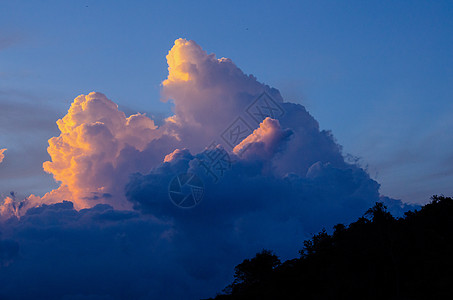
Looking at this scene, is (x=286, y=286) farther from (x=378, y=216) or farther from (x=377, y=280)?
(x=378, y=216)

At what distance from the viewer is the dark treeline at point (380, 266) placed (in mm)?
88438

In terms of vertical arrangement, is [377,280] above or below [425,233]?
below

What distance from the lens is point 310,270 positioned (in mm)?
135125

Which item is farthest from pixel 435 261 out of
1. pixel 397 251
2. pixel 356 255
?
pixel 356 255

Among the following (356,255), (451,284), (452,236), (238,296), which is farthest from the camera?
(238,296)

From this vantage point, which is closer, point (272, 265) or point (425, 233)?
point (425, 233)

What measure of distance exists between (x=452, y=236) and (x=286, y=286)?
42.0 meters

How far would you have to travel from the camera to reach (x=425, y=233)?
4589 inches

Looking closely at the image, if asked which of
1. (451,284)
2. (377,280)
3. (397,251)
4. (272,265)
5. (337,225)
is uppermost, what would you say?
(337,225)

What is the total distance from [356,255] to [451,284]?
47586 mm

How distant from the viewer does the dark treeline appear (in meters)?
88.4

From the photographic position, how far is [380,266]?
346 ft

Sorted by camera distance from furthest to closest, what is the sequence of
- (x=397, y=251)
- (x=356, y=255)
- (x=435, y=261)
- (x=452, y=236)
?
(x=356, y=255), (x=452, y=236), (x=397, y=251), (x=435, y=261)

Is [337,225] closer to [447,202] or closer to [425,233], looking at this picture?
[447,202]
